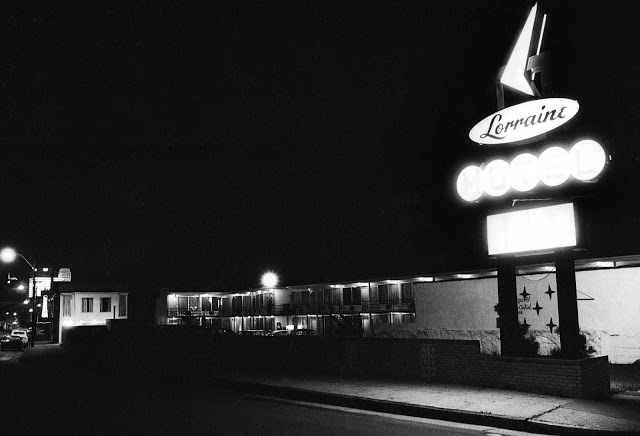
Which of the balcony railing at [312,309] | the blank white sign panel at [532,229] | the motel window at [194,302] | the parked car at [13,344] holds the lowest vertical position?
the parked car at [13,344]

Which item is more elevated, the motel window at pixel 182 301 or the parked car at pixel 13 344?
the motel window at pixel 182 301

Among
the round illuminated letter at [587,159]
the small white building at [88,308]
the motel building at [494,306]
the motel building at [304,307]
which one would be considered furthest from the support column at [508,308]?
the small white building at [88,308]

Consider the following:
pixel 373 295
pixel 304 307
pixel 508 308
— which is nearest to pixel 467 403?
pixel 508 308

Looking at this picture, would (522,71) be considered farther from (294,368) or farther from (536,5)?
(294,368)

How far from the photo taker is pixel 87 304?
5144 cm

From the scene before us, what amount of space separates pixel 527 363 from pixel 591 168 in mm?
4845

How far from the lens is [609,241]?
62.0ft

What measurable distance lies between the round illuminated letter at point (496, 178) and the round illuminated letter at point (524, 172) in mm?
172

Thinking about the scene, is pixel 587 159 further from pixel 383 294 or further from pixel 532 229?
pixel 383 294

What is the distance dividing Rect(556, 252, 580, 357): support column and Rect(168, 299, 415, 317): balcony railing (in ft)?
49.2

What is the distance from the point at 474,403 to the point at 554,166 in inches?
239

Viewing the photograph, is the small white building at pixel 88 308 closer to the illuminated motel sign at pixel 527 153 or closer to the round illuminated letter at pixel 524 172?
the illuminated motel sign at pixel 527 153

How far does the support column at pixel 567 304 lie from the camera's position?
523 inches

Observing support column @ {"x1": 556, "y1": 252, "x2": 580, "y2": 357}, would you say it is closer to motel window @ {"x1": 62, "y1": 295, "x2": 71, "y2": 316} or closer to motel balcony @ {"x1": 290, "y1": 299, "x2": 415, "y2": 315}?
motel balcony @ {"x1": 290, "y1": 299, "x2": 415, "y2": 315}
